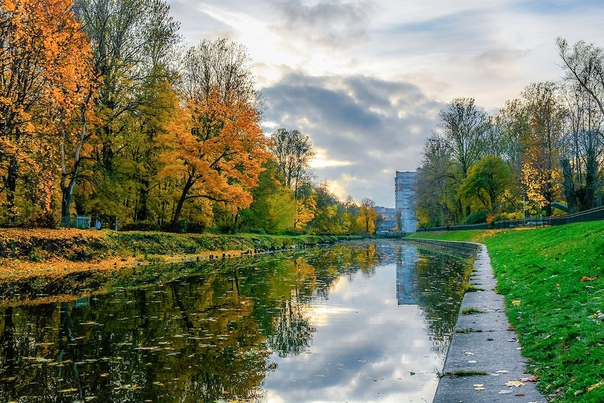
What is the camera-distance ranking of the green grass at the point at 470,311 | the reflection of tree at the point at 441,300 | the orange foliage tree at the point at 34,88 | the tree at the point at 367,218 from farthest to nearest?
1. the tree at the point at 367,218
2. the orange foliage tree at the point at 34,88
3. the green grass at the point at 470,311
4. the reflection of tree at the point at 441,300

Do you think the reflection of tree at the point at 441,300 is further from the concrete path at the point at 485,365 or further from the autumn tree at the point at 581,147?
the autumn tree at the point at 581,147

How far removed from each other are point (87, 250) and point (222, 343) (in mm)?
17643

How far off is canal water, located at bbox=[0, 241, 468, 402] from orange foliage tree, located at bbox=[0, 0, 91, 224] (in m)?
7.11

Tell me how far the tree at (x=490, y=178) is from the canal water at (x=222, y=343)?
49.4 meters

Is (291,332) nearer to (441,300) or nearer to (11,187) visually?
(441,300)

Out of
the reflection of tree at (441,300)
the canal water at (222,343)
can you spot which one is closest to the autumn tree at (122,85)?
the canal water at (222,343)

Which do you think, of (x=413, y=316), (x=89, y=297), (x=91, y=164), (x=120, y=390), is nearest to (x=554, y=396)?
(x=120, y=390)

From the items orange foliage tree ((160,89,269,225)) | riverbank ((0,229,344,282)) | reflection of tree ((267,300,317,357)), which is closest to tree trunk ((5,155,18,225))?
riverbank ((0,229,344,282))

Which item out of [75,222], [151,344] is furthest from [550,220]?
[151,344]

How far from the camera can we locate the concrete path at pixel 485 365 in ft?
17.9

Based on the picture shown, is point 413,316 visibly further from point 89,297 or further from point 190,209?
point 190,209

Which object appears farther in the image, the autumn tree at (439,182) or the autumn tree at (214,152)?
the autumn tree at (439,182)

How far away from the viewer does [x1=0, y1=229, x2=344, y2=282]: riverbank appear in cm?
2025

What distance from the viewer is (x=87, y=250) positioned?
23.8 meters
